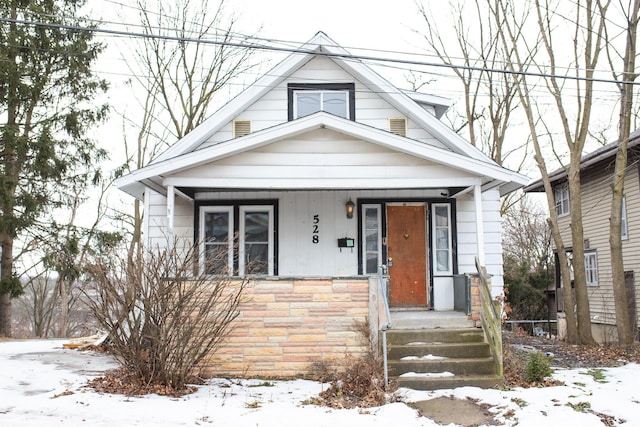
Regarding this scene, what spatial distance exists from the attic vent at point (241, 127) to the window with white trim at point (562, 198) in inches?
597

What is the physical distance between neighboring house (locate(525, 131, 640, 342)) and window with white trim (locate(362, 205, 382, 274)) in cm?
893

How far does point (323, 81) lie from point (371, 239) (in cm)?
334

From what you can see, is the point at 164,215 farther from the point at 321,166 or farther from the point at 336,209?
the point at 321,166

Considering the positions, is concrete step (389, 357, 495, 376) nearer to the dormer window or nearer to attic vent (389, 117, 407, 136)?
attic vent (389, 117, 407, 136)

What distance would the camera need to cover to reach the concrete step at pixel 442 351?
28.6ft

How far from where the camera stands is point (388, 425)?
643cm

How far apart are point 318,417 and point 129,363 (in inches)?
104

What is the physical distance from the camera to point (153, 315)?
7547mm

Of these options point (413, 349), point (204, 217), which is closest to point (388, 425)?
point (413, 349)

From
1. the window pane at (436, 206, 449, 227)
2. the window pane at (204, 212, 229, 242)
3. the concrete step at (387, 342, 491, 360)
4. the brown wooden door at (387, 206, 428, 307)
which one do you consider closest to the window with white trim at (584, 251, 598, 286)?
the window pane at (436, 206, 449, 227)

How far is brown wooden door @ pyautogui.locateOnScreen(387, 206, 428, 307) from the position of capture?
11.7 metres

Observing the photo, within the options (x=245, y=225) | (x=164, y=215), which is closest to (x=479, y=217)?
(x=245, y=225)

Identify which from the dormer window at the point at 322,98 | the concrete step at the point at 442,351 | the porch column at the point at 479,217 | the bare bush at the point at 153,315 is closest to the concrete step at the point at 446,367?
the concrete step at the point at 442,351

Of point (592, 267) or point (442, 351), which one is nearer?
point (442, 351)
